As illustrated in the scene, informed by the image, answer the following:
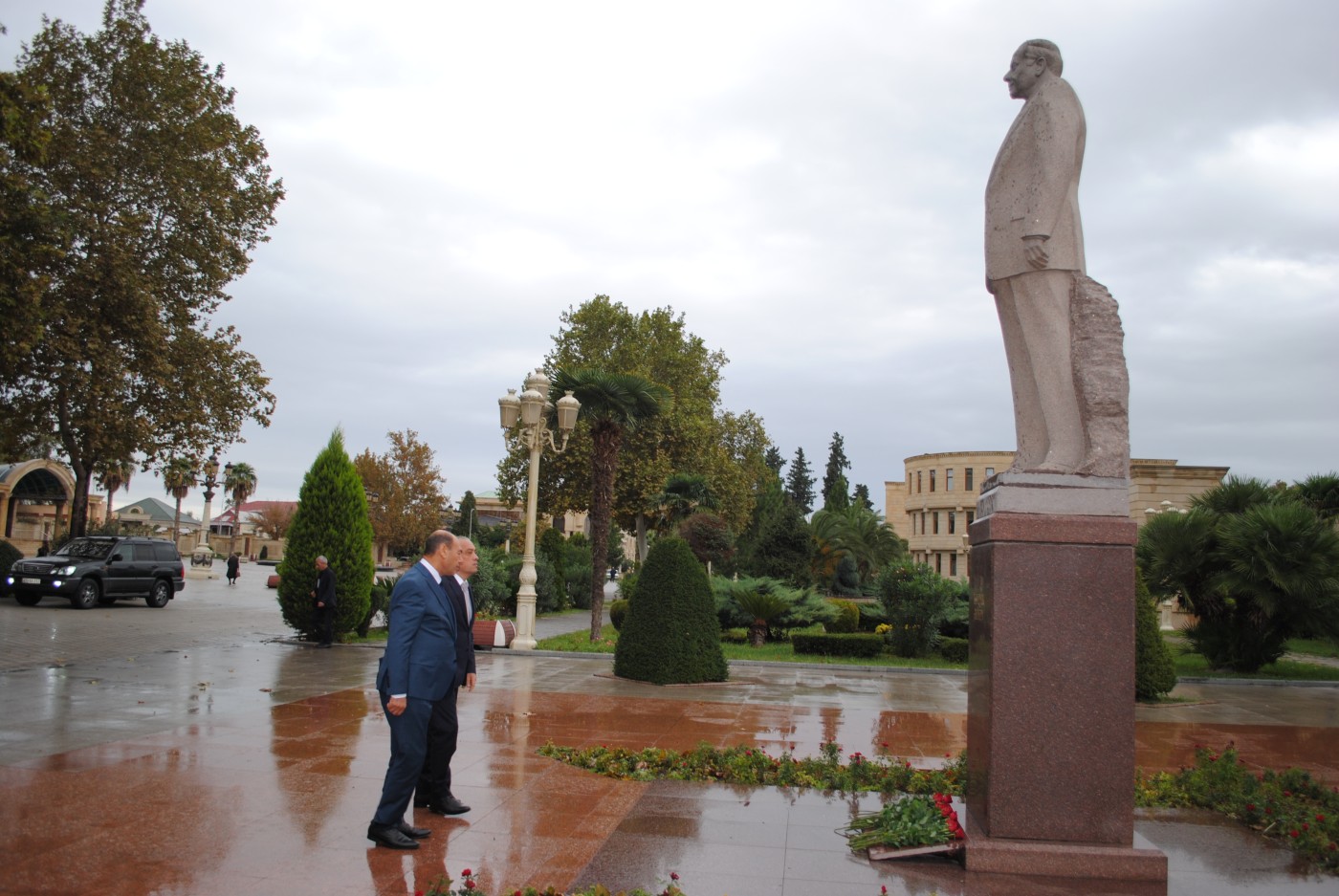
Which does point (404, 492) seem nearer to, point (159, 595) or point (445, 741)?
point (159, 595)

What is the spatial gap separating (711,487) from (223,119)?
24.9m

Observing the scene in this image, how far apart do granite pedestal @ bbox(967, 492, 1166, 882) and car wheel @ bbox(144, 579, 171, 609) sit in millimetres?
26240

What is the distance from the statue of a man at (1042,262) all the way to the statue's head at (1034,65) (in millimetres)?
59

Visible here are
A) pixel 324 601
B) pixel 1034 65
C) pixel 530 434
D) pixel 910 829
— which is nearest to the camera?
pixel 910 829

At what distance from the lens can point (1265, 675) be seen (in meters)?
16.5

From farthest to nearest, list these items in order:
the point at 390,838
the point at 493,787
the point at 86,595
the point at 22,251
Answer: the point at 86,595 → the point at 22,251 → the point at 493,787 → the point at 390,838

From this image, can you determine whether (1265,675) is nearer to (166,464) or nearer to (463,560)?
(463,560)

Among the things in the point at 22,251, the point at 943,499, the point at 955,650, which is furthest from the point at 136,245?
the point at 943,499

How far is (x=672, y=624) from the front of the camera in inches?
495

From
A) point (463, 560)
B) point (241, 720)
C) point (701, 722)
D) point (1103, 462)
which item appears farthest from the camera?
point (701, 722)

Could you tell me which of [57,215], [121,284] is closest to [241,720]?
[57,215]

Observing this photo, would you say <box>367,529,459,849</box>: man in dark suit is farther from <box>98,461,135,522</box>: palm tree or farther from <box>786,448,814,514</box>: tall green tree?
<box>786,448,814,514</box>: tall green tree

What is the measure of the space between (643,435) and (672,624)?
27375 mm

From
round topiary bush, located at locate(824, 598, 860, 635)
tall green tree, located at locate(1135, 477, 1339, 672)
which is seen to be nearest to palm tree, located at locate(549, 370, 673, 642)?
round topiary bush, located at locate(824, 598, 860, 635)
